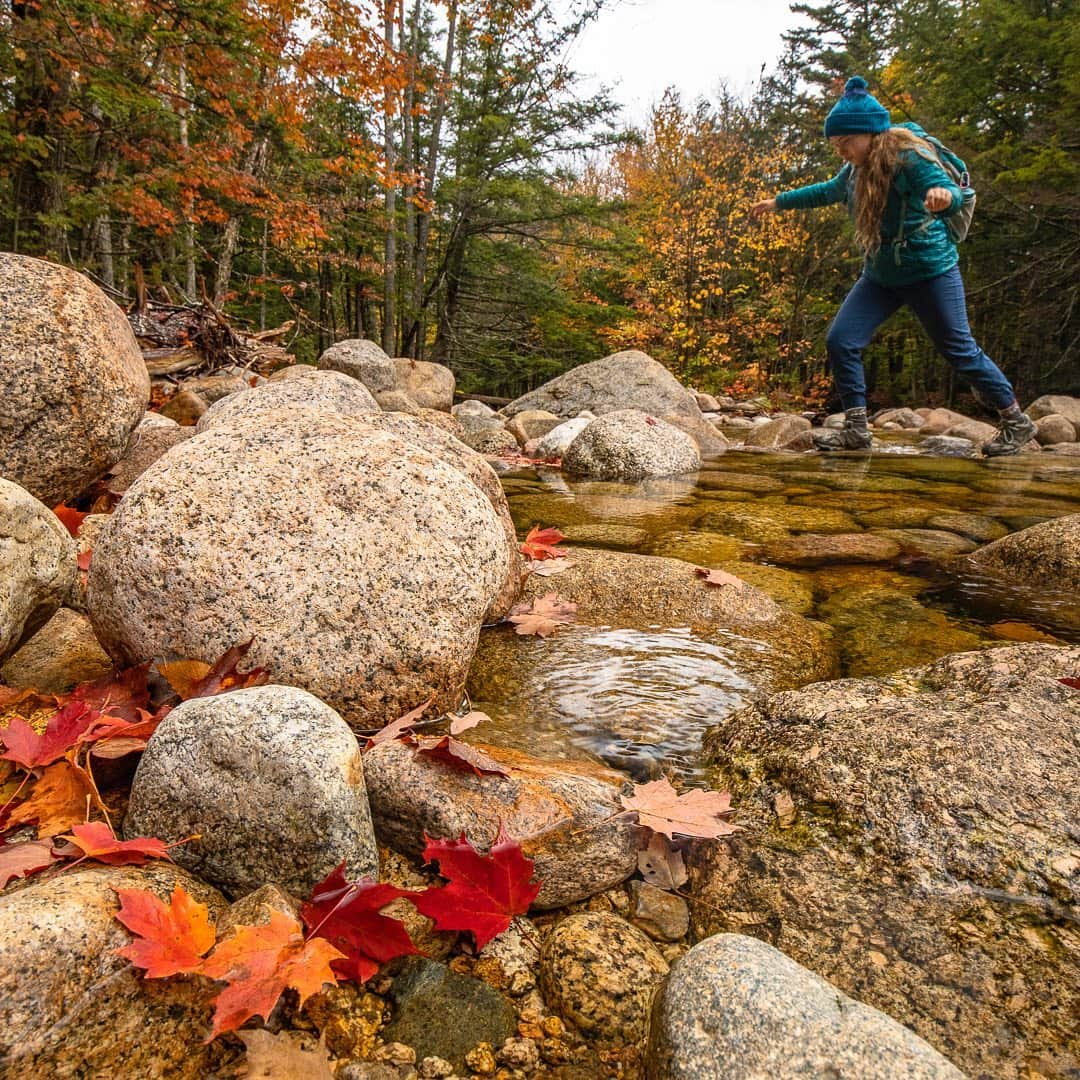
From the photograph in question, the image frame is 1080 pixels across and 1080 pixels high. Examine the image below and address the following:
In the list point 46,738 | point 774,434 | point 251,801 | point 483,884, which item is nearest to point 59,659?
point 46,738

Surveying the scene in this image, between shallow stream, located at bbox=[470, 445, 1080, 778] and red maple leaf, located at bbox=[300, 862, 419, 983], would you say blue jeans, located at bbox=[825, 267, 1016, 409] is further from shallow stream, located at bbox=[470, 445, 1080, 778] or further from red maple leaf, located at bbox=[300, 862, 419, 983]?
red maple leaf, located at bbox=[300, 862, 419, 983]

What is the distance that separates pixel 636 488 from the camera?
19.9 feet

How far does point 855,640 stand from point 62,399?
12.2 feet

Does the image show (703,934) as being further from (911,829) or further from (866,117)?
(866,117)

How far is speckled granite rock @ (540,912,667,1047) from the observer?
1.21 meters

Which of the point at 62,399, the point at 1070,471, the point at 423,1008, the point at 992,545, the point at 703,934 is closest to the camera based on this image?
the point at 423,1008

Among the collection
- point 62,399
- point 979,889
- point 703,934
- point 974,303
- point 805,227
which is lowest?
point 703,934

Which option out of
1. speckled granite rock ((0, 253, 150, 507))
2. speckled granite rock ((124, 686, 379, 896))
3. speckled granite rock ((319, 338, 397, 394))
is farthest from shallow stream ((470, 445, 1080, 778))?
speckled granite rock ((319, 338, 397, 394))

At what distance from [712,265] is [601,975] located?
19.6 metres

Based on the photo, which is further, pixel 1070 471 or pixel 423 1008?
pixel 1070 471

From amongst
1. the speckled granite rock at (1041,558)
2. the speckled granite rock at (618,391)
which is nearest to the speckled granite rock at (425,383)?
the speckled granite rock at (618,391)

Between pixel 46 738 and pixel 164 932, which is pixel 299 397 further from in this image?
pixel 164 932

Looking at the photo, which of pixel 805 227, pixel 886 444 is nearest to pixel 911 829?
pixel 886 444

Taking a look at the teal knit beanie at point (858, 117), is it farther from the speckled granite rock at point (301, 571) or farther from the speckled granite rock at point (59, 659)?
the speckled granite rock at point (59, 659)
